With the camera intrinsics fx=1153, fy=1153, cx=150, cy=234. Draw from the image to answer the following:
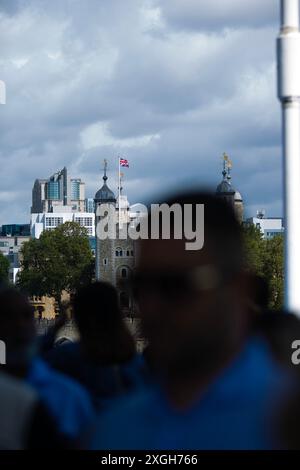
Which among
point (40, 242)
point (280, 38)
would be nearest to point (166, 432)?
point (280, 38)

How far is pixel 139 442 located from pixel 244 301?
0.39m

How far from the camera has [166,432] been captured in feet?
7.95

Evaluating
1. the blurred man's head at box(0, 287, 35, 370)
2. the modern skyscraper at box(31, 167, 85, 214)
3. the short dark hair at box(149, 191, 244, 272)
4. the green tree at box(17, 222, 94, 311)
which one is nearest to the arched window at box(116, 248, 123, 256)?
the green tree at box(17, 222, 94, 311)

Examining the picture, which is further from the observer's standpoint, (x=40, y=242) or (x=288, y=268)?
(x=40, y=242)

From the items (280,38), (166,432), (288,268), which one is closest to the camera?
(166,432)

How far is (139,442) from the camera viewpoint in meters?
2.50

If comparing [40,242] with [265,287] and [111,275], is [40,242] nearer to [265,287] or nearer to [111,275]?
[111,275]

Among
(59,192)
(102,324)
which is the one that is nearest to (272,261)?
(102,324)

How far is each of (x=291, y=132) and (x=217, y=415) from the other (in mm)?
5904

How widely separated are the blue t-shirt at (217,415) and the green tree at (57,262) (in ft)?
324

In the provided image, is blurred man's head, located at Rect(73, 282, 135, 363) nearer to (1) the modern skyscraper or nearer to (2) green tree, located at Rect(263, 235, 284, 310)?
(2) green tree, located at Rect(263, 235, 284, 310)

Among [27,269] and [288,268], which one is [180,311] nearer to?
[288,268]

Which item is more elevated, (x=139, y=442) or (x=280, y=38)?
(x=280, y=38)
